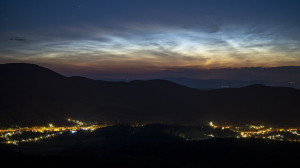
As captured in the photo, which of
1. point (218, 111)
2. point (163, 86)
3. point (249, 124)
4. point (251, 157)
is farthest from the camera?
point (163, 86)

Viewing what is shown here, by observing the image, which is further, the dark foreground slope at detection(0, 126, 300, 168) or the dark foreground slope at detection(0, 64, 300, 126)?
the dark foreground slope at detection(0, 64, 300, 126)

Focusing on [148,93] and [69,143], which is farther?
[148,93]

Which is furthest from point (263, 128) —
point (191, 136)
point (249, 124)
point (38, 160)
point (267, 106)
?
point (38, 160)

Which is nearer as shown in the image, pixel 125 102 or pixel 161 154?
pixel 161 154

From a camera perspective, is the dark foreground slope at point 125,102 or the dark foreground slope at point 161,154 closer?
the dark foreground slope at point 161,154

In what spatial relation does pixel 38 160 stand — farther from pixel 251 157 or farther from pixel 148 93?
pixel 148 93

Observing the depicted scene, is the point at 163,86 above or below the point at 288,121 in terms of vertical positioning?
above

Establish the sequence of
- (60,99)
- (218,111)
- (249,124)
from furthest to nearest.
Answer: (60,99) < (218,111) < (249,124)

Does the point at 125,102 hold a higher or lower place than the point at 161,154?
higher
